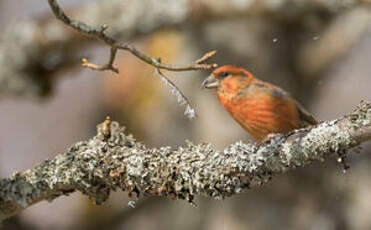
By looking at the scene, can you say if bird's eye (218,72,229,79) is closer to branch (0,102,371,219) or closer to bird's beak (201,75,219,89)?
bird's beak (201,75,219,89)

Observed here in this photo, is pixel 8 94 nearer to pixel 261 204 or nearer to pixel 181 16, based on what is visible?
pixel 181 16

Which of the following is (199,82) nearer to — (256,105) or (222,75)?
(222,75)

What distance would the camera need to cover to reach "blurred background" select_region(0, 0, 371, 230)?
704 cm

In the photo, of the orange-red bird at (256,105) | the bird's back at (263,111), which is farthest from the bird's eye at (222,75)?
the bird's back at (263,111)

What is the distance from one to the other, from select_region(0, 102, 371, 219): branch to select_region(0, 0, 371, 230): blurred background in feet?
9.87

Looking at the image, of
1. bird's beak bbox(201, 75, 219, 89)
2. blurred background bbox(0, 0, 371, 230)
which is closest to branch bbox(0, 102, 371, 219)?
bird's beak bbox(201, 75, 219, 89)

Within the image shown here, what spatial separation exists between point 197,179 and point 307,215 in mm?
4411

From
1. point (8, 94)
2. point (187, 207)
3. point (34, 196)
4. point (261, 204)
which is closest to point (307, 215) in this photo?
point (261, 204)

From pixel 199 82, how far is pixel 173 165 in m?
4.91

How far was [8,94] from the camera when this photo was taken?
763 centimetres

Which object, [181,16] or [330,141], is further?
[181,16]

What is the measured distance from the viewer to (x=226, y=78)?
5227mm

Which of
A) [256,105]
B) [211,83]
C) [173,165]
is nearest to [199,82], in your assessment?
[211,83]

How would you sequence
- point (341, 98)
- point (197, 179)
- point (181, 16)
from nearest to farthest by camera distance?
point (197, 179)
point (181, 16)
point (341, 98)
